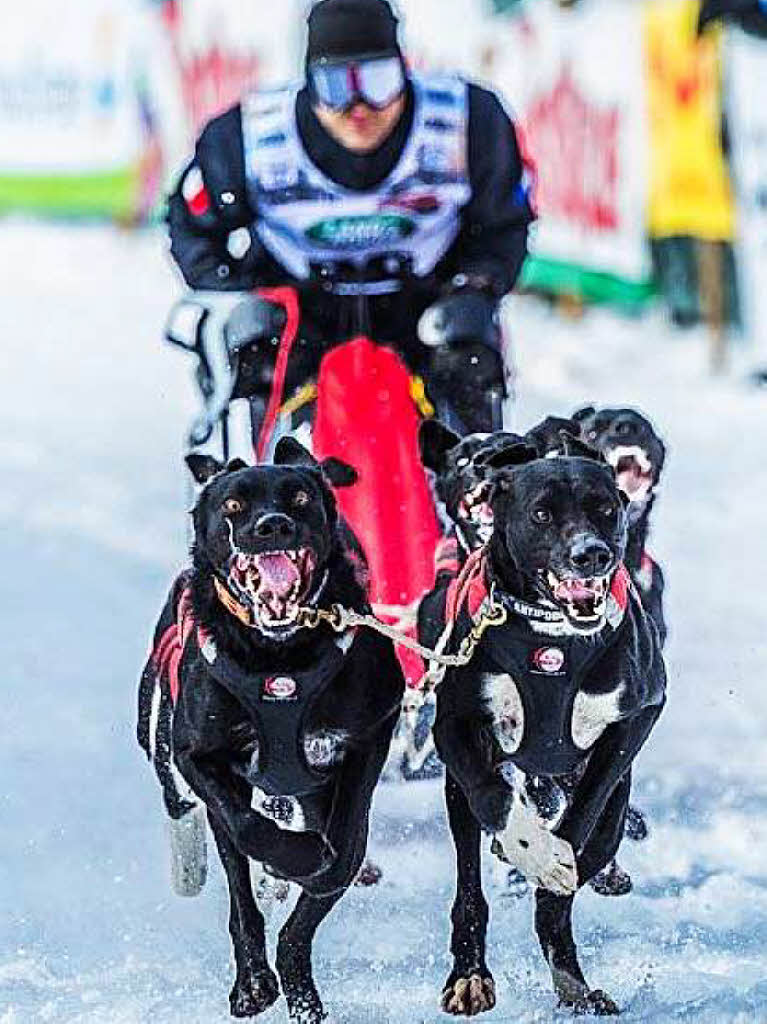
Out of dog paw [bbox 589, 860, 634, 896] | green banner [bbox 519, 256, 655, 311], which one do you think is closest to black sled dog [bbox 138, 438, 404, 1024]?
→ dog paw [bbox 589, 860, 634, 896]

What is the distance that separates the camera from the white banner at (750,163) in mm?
9367

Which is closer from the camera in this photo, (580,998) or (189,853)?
(580,998)

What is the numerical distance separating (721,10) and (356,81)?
5.52m

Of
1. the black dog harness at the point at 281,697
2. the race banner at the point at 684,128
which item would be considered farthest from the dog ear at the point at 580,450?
the race banner at the point at 684,128

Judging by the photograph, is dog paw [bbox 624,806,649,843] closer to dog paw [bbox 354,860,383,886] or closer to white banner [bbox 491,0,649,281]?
dog paw [bbox 354,860,383,886]

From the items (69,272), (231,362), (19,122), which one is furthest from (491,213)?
(19,122)

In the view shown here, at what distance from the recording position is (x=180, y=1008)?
3701 millimetres

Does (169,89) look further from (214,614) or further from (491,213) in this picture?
(214,614)

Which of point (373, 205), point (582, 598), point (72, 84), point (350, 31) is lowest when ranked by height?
point (582, 598)

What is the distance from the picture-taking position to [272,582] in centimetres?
340

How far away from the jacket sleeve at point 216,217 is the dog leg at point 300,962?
1889 millimetres

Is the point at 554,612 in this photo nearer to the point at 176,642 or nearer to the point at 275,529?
the point at 275,529

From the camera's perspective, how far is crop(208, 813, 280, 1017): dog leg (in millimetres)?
3588

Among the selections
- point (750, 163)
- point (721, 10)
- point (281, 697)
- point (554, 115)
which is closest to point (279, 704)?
point (281, 697)
